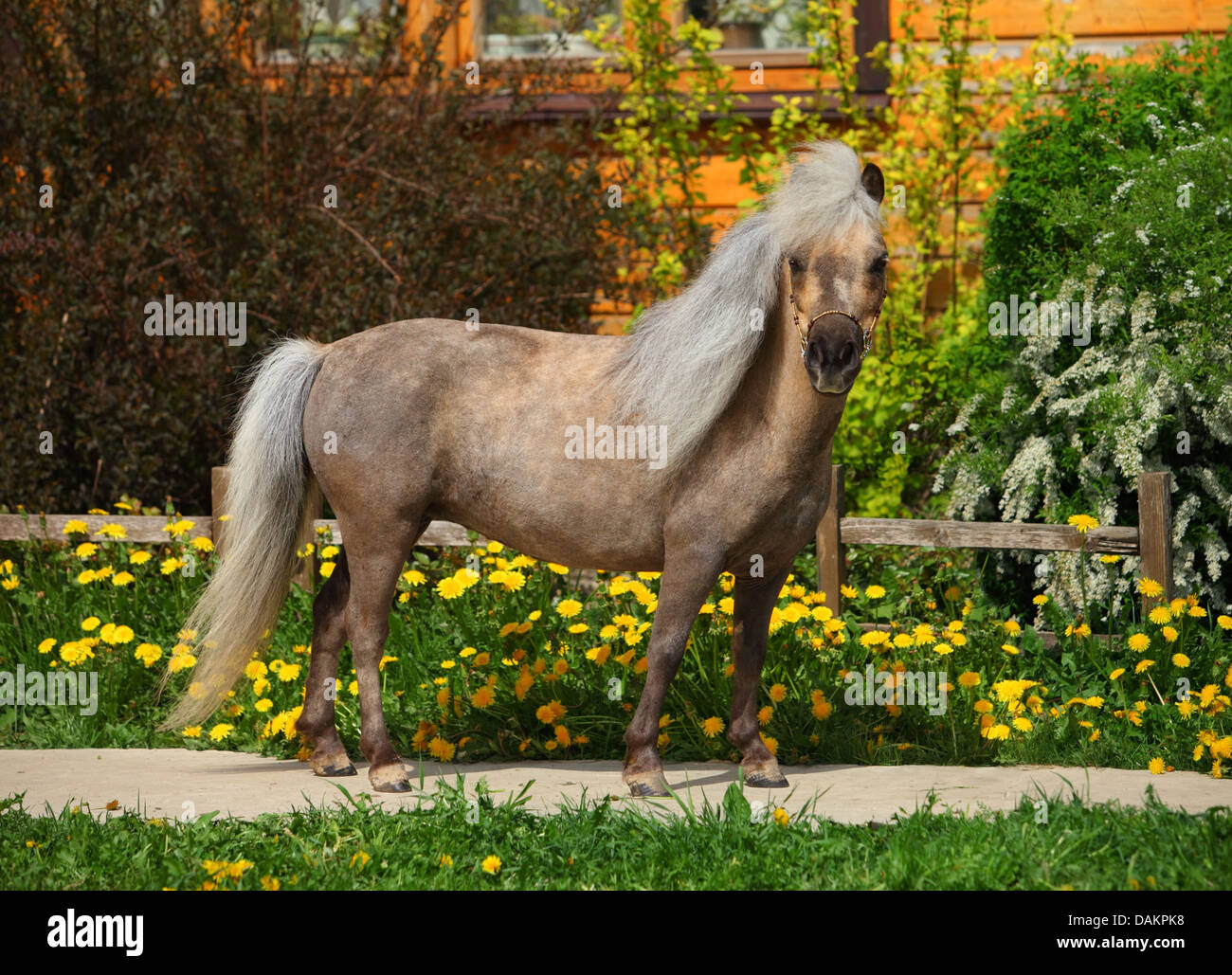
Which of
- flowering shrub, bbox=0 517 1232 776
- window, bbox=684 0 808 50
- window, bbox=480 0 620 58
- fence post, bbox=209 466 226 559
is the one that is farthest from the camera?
window, bbox=480 0 620 58

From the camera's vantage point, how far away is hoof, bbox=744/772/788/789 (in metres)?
4.92

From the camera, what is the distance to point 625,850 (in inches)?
161

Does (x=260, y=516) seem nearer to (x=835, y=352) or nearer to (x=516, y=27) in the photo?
(x=835, y=352)

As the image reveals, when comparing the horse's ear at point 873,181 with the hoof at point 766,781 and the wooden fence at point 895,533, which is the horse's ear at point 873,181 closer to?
the wooden fence at point 895,533

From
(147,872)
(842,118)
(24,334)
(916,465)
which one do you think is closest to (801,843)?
(147,872)

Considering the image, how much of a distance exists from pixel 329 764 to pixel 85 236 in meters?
4.29

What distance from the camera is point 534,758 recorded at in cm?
553

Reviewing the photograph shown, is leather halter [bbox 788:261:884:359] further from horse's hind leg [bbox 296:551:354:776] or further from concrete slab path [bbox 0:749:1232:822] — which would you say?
horse's hind leg [bbox 296:551:354:776]

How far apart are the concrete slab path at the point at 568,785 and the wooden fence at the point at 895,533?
100 centimetres

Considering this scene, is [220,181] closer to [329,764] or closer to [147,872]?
[329,764]

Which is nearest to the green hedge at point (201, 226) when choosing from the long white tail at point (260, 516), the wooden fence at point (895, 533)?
the wooden fence at point (895, 533)

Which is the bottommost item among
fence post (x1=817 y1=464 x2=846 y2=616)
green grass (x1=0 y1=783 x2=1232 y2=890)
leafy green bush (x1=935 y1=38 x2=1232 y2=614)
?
green grass (x1=0 y1=783 x2=1232 y2=890)

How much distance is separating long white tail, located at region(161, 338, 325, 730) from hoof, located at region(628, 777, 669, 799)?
1.57m

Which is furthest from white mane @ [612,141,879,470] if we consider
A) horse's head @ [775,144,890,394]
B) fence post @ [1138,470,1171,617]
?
fence post @ [1138,470,1171,617]
